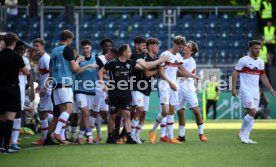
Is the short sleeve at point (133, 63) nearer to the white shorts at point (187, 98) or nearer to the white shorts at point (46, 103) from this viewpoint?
the white shorts at point (187, 98)

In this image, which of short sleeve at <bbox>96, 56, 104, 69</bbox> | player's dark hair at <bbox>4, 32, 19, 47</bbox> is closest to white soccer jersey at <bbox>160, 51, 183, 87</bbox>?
short sleeve at <bbox>96, 56, 104, 69</bbox>

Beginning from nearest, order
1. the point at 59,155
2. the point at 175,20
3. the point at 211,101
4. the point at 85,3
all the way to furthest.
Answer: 1. the point at 59,155
2. the point at 211,101
3. the point at 175,20
4. the point at 85,3

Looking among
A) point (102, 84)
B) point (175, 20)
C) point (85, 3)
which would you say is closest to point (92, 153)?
point (102, 84)

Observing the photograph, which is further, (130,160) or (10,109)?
(10,109)

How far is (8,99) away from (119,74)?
11.7 feet

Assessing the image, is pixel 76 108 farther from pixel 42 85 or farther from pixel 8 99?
pixel 8 99

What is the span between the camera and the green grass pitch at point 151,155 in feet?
45.5

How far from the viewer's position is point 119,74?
760 inches

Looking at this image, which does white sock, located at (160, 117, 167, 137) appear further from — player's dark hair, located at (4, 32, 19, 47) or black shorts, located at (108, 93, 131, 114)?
player's dark hair, located at (4, 32, 19, 47)

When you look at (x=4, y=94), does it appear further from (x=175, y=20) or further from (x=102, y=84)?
(x=175, y=20)

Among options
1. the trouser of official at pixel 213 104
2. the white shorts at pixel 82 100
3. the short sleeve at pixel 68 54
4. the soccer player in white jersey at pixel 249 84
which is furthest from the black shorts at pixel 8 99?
the trouser of official at pixel 213 104

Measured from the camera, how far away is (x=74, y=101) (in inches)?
794

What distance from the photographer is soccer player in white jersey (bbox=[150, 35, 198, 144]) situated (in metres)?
19.8

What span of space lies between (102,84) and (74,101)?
142 cm
